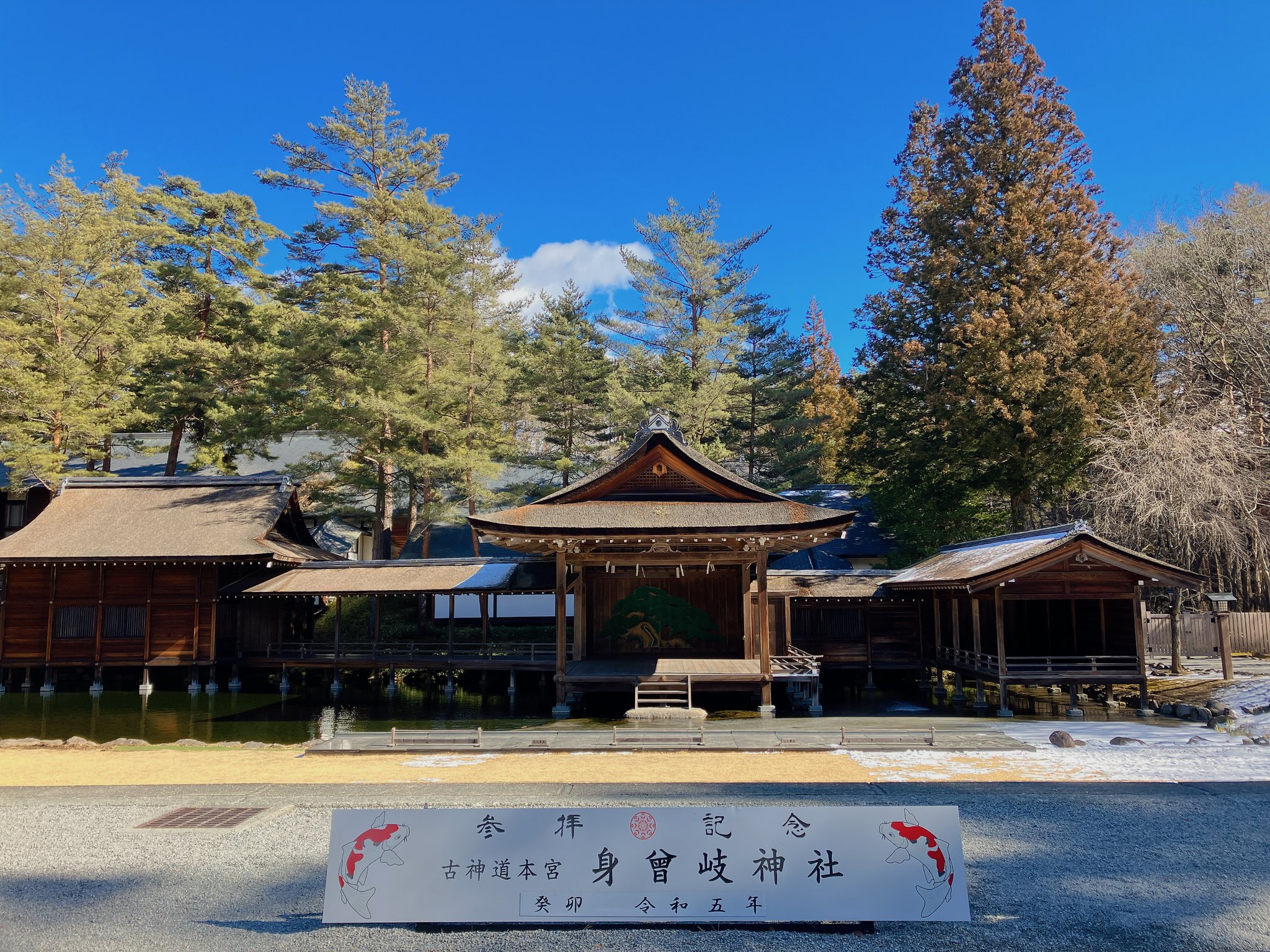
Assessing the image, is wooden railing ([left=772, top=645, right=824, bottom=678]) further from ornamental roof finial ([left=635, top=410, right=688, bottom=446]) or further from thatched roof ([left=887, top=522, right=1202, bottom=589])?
ornamental roof finial ([left=635, top=410, right=688, bottom=446])

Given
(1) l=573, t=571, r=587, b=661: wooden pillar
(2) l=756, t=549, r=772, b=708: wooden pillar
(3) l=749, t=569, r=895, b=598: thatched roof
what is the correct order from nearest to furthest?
(2) l=756, t=549, r=772, b=708: wooden pillar → (1) l=573, t=571, r=587, b=661: wooden pillar → (3) l=749, t=569, r=895, b=598: thatched roof

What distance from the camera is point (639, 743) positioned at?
13.0 m

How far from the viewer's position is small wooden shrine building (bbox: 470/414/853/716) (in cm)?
1669

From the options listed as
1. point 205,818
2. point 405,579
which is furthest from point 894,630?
point 205,818

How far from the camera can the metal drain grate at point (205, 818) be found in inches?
327

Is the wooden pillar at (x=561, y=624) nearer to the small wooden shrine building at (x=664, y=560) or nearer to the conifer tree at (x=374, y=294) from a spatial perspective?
the small wooden shrine building at (x=664, y=560)

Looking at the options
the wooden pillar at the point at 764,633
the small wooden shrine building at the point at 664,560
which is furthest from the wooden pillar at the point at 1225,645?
the wooden pillar at the point at 764,633

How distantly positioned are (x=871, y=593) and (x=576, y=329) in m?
19.1

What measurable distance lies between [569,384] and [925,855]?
95.6ft

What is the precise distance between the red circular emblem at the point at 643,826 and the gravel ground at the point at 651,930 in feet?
3.11

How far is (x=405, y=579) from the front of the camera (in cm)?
2216

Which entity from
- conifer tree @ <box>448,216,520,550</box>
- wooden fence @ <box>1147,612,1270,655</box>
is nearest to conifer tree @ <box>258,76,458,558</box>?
conifer tree @ <box>448,216,520,550</box>

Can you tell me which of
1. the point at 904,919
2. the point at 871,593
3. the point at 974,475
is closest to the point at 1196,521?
the point at 974,475

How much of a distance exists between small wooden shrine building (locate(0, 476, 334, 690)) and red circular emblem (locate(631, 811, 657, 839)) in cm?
2029
